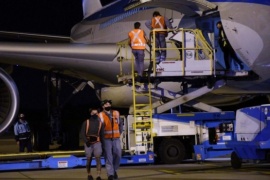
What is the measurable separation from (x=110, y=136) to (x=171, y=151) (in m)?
4.23

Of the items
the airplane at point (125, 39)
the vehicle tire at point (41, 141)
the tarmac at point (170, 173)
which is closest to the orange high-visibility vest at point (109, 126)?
the tarmac at point (170, 173)

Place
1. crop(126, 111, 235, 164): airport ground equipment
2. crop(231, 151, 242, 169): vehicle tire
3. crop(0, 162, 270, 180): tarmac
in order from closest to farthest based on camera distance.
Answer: crop(0, 162, 270, 180): tarmac < crop(231, 151, 242, 169): vehicle tire < crop(126, 111, 235, 164): airport ground equipment

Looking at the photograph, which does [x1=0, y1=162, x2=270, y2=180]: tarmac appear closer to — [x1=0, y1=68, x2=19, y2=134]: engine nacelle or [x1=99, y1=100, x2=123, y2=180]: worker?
[x1=99, y1=100, x2=123, y2=180]: worker

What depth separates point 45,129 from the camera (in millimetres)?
20188

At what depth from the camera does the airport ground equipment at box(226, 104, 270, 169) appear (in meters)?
11.7

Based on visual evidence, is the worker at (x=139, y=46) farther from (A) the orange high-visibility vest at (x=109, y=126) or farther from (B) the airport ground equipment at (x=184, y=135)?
(A) the orange high-visibility vest at (x=109, y=126)

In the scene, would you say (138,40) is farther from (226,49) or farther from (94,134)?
(94,134)

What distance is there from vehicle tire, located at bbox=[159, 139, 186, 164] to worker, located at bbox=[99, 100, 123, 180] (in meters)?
3.87

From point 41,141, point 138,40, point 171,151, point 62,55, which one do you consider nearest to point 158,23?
point 138,40

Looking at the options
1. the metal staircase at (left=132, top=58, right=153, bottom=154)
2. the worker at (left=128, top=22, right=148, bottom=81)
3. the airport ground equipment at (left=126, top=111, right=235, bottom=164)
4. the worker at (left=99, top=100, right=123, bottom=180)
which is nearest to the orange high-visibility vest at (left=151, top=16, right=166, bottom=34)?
the worker at (left=128, top=22, right=148, bottom=81)

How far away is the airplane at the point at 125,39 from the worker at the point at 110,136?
10.0 ft

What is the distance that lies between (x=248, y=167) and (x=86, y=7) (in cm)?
1604

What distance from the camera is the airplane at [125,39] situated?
44.1 ft

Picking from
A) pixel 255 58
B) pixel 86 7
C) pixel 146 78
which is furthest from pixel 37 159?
pixel 86 7
